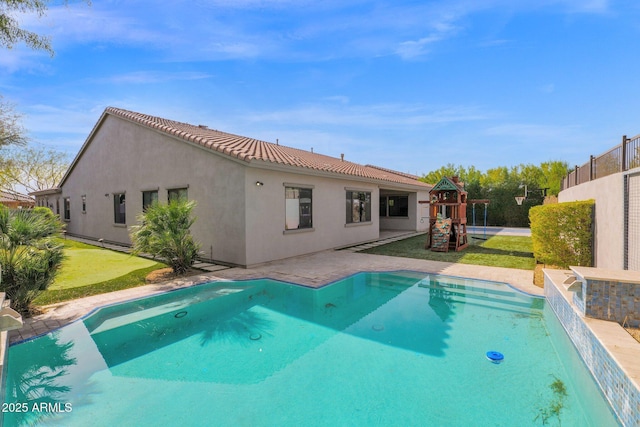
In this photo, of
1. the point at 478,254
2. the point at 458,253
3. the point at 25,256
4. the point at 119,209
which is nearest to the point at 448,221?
the point at 458,253

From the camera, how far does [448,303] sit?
7.18 metres

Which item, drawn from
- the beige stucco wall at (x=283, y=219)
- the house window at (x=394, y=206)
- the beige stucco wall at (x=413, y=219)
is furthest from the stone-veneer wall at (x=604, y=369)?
the house window at (x=394, y=206)

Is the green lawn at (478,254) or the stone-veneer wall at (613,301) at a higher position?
the stone-veneer wall at (613,301)

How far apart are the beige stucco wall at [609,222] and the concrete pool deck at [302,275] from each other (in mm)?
1622

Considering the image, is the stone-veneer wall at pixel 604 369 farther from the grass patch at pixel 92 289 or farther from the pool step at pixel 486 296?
the grass patch at pixel 92 289

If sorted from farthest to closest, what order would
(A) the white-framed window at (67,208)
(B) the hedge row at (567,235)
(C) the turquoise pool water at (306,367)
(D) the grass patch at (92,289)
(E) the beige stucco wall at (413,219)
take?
1. (E) the beige stucco wall at (413,219)
2. (A) the white-framed window at (67,208)
3. (B) the hedge row at (567,235)
4. (D) the grass patch at (92,289)
5. (C) the turquoise pool water at (306,367)

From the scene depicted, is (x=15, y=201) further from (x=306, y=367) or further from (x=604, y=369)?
(x=604, y=369)

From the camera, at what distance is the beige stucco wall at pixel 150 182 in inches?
419

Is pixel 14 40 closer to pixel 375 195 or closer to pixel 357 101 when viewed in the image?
pixel 357 101

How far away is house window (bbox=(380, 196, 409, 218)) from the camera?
2300cm

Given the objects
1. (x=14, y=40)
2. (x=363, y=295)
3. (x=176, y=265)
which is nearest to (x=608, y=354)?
(x=363, y=295)

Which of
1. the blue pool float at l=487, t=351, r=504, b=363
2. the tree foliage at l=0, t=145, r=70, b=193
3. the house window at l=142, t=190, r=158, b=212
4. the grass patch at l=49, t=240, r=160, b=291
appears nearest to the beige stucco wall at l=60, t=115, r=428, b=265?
the house window at l=142, t=190, r=158, b=212

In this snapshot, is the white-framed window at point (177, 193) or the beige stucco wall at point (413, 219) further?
the beige stucco wall at point (413, 219)

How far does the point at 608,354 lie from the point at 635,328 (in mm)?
1363
